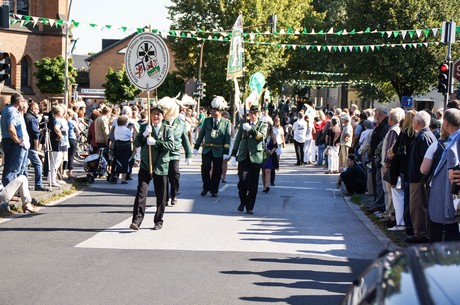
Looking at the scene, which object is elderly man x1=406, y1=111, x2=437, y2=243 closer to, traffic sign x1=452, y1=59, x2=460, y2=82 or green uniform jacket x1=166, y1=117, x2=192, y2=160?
green uniform jacket x1=166, y1=117, x2=192, y2=160

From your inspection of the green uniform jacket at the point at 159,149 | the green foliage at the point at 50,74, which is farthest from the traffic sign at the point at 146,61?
the green foliage at the point at 50,74

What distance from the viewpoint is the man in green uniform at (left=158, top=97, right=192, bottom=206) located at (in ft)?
39.1

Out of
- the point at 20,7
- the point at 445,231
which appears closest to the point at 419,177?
the point at 445,231

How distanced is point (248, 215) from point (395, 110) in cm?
314

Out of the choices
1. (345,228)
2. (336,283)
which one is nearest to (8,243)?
(336,283)

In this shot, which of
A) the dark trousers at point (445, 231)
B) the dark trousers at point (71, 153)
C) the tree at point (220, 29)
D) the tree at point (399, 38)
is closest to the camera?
the dark trousers at point (445, 231)

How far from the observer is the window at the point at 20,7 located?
51.0 metres

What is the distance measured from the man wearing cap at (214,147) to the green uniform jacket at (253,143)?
1.94 m

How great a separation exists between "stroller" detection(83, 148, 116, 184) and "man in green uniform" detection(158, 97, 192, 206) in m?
4.44

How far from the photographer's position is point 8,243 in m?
10.1

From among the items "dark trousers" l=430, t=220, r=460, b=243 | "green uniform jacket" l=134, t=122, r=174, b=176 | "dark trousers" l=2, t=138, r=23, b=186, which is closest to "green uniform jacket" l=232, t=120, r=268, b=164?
"green uniform jacket" l=134, t=122, r=174, b=176

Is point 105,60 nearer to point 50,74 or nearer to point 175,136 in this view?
point 50,74

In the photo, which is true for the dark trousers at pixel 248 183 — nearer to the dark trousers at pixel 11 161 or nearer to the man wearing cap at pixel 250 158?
the man wearing cap at pixel 250 158

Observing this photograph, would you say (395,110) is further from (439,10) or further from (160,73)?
(439,10)
